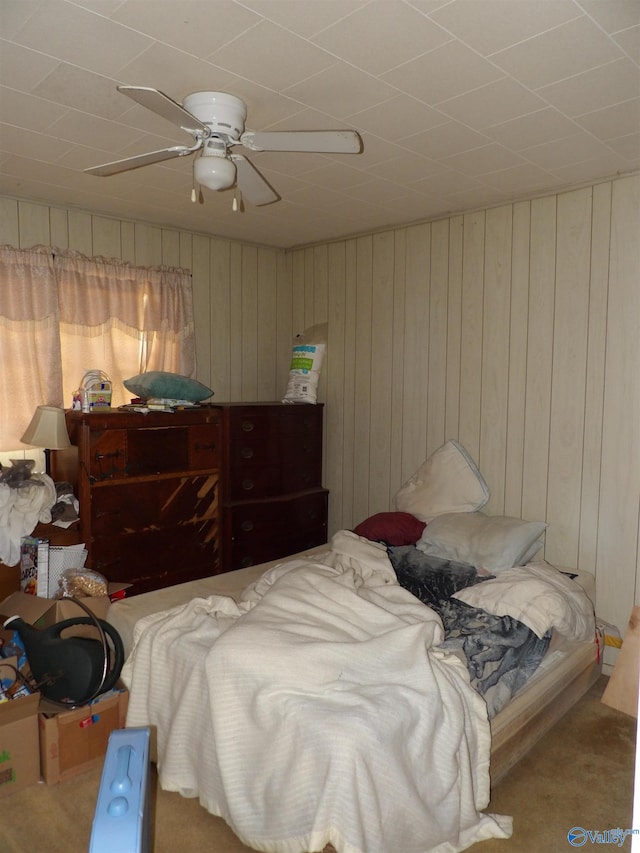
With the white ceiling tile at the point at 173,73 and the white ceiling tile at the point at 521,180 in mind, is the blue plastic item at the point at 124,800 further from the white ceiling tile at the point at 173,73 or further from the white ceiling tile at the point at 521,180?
the white ceiling tile at the point at 521,180

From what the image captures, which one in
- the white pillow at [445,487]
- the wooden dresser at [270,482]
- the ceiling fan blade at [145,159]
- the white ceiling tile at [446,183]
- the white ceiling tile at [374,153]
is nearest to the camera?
the ceiling fan blade at [145,159]

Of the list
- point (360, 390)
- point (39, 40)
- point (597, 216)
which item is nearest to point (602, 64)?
point (597, 216)

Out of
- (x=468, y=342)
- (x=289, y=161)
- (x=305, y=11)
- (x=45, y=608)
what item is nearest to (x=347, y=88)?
(x=305, y=11)

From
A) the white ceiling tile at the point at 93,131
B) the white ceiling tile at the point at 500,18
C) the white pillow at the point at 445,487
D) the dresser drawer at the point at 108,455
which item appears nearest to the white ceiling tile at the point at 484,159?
the white ceiling tile at the point at 500,18

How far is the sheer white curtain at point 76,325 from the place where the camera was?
11.0 feet

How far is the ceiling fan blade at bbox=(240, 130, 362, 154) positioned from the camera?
1.81 meters

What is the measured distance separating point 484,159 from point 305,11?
4.41ft

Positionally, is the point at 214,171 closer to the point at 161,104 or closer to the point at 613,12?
the point at 161,104

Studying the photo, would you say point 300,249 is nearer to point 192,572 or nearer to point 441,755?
point 192,572

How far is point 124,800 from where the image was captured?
79cm

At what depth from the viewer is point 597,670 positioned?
293 cm

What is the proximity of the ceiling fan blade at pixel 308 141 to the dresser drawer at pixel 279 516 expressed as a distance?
235 centimetres

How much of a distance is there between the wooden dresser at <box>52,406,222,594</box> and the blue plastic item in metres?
2.49

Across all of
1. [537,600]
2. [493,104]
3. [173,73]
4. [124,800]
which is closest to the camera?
[124,800]
